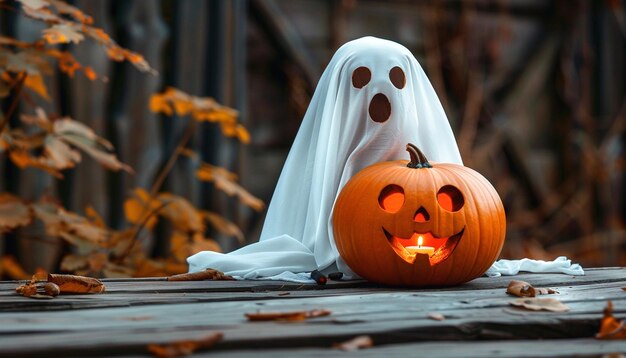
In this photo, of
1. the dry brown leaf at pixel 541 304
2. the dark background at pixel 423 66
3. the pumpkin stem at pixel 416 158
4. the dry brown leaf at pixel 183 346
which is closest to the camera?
the dry brown leaf at pixel 183 346

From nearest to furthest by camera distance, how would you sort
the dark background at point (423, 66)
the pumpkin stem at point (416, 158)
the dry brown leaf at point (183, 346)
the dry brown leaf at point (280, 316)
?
the dry brown leaf at point (183, 346)
the dry brown leaf at point (280, 316)
the pumpkin stem at point (416, 158)
the dark background at point (423, 66)

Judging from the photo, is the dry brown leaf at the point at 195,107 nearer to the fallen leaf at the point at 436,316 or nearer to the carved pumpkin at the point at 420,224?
the carved pumpkin at the point at 420,224

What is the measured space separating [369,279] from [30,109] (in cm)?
220

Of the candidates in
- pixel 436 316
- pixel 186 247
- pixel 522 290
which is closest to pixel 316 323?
pixel 436 316

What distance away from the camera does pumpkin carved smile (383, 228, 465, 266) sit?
8.09 ft

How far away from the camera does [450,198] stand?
2.52 m

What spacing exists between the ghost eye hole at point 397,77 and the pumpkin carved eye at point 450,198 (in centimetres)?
46

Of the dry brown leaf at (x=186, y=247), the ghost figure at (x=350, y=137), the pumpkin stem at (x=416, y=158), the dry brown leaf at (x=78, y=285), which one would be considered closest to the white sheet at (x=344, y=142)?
the ghost figure at (x=350, y=137)

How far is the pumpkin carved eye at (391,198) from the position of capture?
8.23ft

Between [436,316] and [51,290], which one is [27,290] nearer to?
[51,290]

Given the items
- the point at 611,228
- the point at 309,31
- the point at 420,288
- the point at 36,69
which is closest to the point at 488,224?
the point at 420,288

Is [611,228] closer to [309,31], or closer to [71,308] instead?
[309,31]

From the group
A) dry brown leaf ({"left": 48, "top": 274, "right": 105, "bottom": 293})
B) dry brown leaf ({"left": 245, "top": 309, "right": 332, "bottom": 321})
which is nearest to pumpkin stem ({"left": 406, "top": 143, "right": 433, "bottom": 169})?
dry brown leaf ({"left": 245, "top": 309, "right": 332, "bottom": 321})

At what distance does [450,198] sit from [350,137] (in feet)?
1.52
